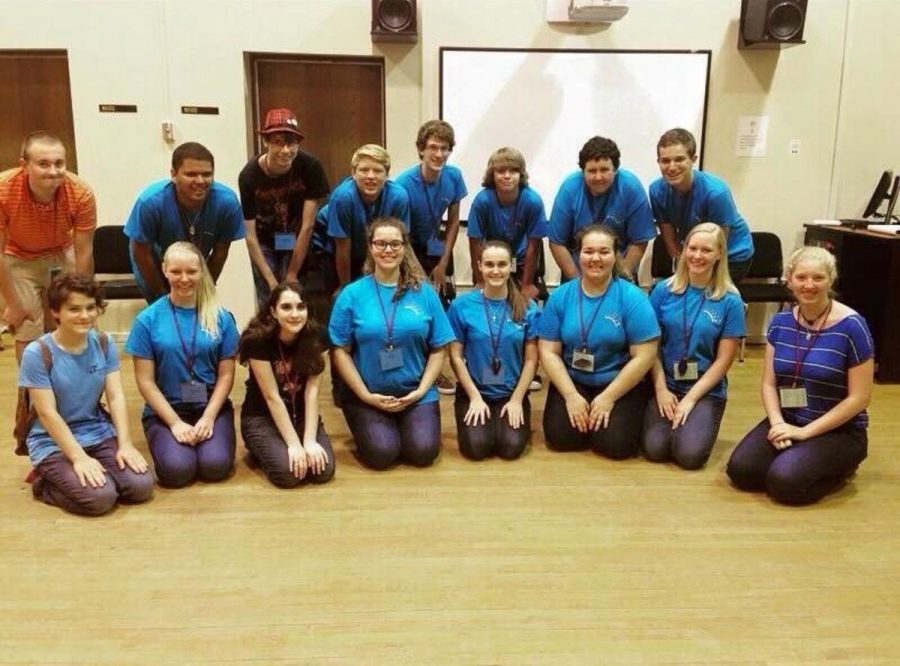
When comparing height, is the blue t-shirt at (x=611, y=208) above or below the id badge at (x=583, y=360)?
above

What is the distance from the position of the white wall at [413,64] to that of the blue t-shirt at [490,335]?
1927 mm

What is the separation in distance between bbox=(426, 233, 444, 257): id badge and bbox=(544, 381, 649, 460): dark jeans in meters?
1.13

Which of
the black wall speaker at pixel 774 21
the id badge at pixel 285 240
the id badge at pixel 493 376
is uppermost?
the black wall speaker at pixel 774 21

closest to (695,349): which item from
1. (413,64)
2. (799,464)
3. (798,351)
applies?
(798,351)

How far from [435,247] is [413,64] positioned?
5.10ft

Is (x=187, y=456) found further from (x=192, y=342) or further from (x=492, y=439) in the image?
(x=492, y=439)

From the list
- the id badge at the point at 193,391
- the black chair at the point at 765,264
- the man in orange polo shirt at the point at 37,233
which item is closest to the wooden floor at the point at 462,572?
the id badge at the point at 193,391

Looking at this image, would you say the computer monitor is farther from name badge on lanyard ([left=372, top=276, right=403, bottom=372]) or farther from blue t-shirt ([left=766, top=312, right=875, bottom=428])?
name badge on lanyard ([left=372, top=276, right=403, bottom=372])

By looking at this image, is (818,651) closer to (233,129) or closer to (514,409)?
(514,409)

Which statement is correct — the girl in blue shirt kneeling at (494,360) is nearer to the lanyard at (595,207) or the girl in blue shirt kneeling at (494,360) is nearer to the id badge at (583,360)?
the id badge at (583,360)

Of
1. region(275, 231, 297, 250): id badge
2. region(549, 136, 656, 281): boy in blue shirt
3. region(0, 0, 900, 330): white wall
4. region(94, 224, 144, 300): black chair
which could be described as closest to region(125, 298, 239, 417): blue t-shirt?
region(275, 231, 297, 250): id badge

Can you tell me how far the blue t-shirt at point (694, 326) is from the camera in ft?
11.0

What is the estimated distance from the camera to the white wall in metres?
4.99

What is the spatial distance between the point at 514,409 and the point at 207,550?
56.2 inches
